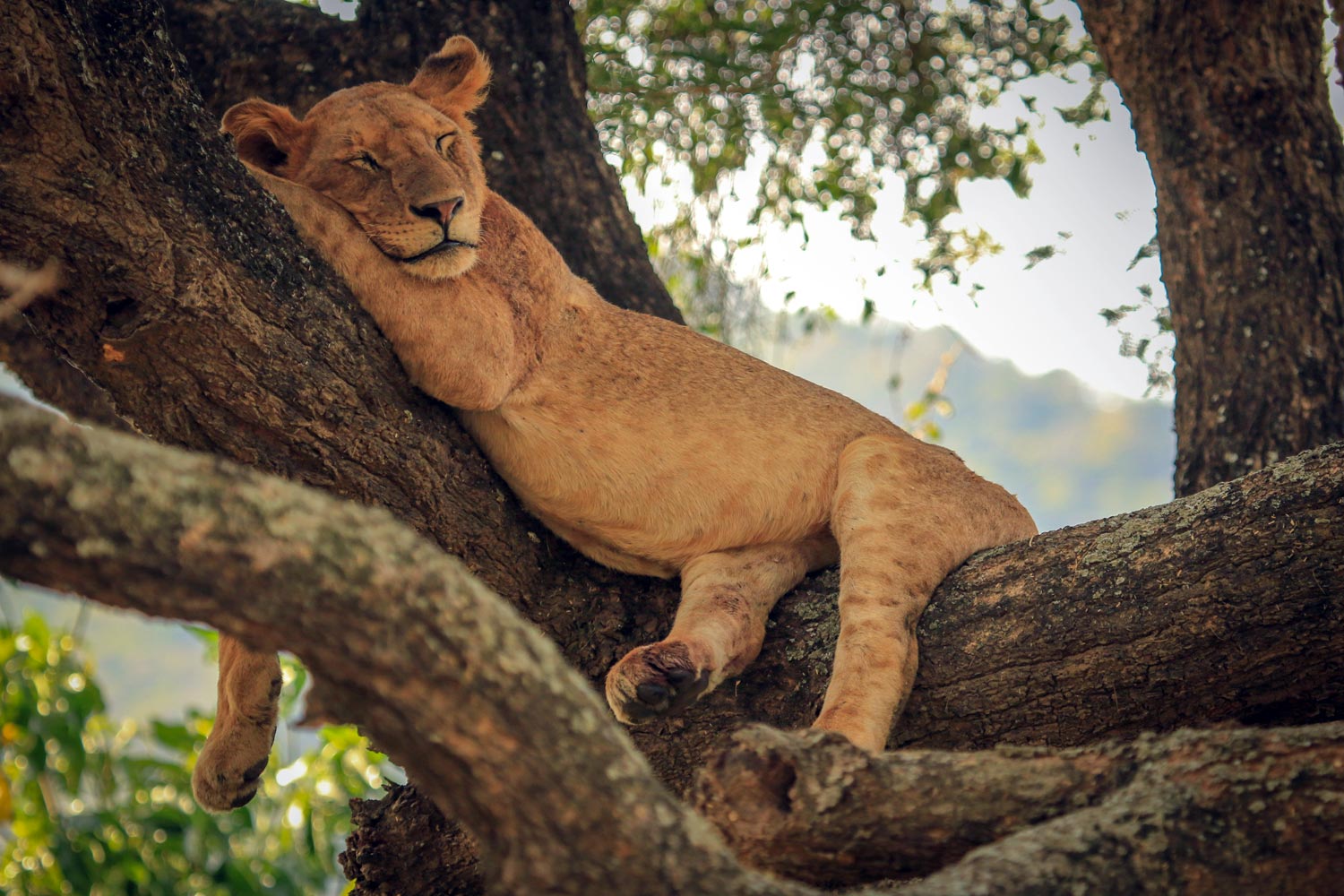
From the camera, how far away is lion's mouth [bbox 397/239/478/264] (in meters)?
3.88

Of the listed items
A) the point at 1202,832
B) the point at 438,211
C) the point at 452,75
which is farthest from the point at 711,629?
the point at 452,75

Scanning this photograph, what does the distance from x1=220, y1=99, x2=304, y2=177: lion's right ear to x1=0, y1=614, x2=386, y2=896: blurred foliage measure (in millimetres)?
2734

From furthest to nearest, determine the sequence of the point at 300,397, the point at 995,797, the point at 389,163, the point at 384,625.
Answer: the point at 389,163, the point at 300,397, the point at 995,797, the point at 384,625

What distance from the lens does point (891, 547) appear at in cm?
384

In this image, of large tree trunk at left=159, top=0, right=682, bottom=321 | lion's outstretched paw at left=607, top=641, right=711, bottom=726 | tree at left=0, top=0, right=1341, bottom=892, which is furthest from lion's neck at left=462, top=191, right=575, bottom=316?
lion's outstretched paw at left=607, top=641, right=711, bottom=726

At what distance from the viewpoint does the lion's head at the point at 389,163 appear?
389 centimetres

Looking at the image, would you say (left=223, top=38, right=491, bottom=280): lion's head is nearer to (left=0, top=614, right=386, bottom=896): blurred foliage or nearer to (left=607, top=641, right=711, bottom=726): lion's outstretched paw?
(left=607, top=641, right=711, bottom=726): lion's outstretched paw

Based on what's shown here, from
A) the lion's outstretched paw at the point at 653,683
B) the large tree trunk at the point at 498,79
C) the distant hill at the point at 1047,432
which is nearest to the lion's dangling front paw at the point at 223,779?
the lion's outstretched paw at the point at 653,683

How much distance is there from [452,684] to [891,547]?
247cm

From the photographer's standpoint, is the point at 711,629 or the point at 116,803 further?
the point at 116,803

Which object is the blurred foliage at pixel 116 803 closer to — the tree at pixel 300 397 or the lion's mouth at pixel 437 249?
the tree at pixel 300 397

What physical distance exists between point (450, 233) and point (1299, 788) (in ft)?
9.67

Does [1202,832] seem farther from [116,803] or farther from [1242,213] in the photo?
[116,803]

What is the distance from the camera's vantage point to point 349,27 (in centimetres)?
580
